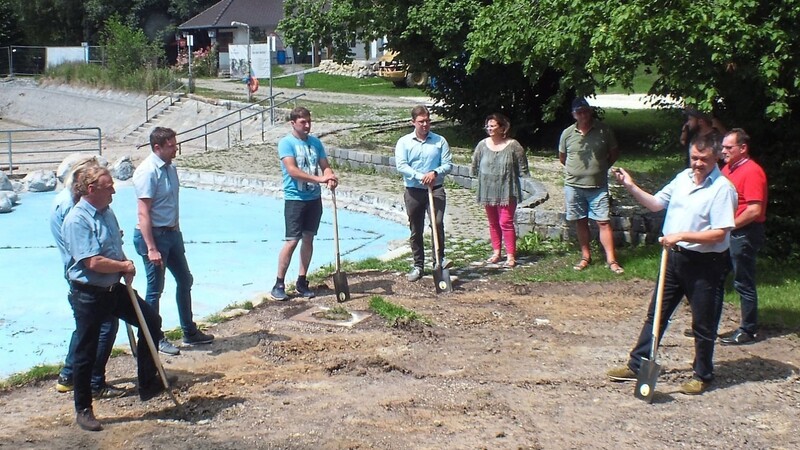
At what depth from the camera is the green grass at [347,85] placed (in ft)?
110

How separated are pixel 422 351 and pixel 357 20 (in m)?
12.1

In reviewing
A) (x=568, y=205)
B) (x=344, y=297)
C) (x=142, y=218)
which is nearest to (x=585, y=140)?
(x=568, y=205)

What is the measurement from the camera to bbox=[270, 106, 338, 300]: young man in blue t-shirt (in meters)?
8.49

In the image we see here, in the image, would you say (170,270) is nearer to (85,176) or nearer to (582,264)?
(85,176)

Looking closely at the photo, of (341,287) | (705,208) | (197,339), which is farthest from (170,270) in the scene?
(705,208)

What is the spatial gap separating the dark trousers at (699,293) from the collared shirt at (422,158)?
3.37m

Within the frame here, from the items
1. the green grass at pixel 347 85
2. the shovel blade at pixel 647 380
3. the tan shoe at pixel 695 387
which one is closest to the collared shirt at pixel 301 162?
the shovel blade at pixel 647 380

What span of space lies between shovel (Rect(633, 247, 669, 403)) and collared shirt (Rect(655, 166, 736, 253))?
0.66ft

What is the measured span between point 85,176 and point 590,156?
5091 millimetres

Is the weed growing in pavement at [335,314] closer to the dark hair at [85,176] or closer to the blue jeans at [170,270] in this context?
the blue jeans at [170,270]

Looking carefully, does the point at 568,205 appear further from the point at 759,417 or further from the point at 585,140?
the point at 759,417

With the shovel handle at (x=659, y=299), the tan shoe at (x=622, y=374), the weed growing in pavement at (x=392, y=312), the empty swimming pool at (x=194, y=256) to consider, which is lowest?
the empty swimming pool at (x=194, y=256)

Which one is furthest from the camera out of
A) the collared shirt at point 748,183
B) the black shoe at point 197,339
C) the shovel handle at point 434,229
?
the shovel handle at point 434,229

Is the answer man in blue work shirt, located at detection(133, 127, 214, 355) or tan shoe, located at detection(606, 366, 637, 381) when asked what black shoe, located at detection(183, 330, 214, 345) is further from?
tan shoe, located at detection(606, 366, 637, 381)
